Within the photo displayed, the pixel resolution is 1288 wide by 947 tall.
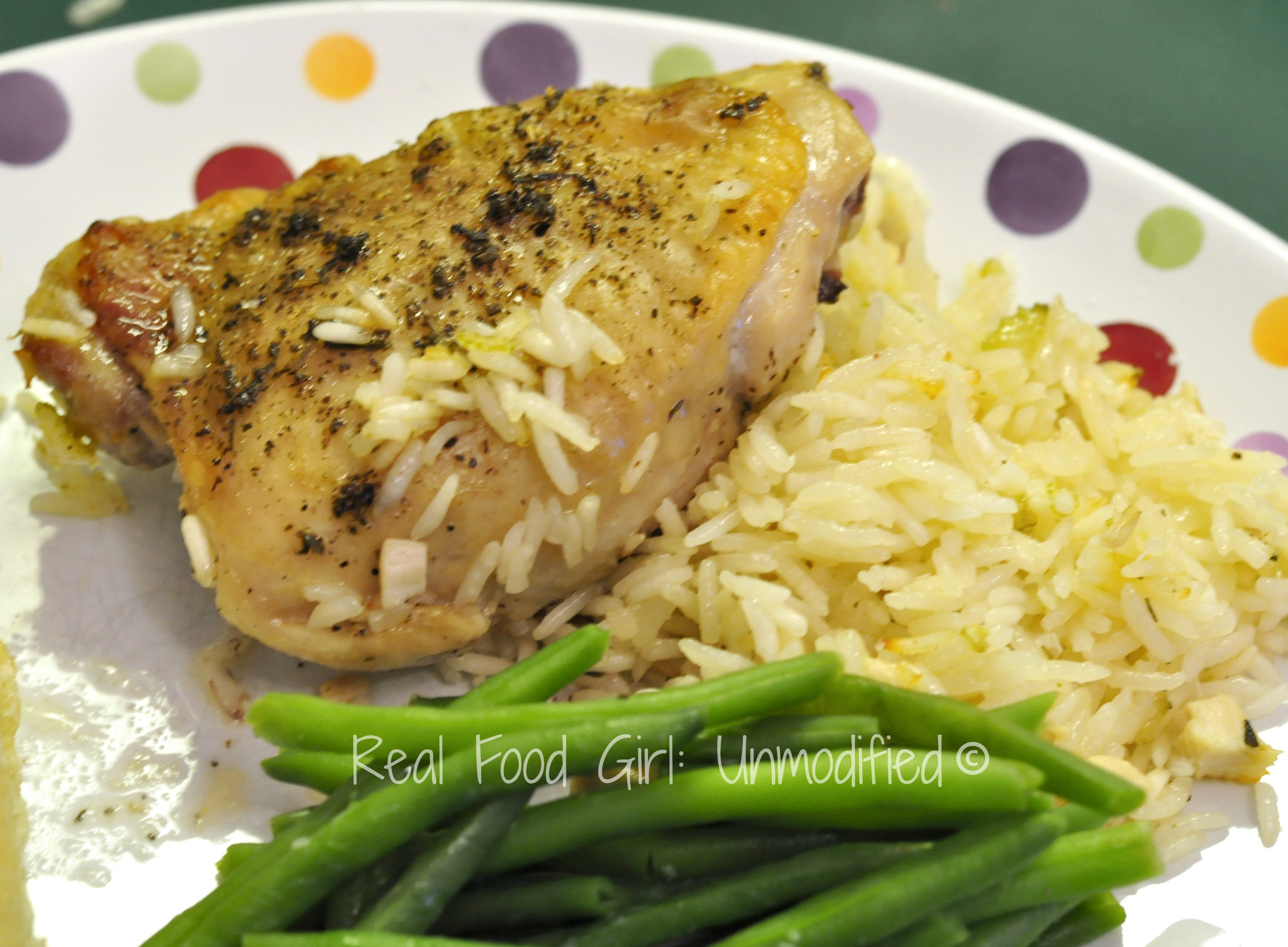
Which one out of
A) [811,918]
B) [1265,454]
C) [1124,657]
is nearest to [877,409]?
[1124,657]

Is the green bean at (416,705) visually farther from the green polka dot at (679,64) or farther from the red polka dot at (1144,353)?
the green polka dot at (679,64)

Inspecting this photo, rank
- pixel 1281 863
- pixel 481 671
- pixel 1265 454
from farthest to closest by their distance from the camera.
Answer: pixel 1265 454
pixel 481 671
pixel 1281 863

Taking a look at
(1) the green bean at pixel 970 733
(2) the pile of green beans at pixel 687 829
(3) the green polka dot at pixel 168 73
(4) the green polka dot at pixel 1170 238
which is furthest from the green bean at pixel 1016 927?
(3) the green polka dot at pixel 168 73

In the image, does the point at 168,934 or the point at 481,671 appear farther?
the point at 481,671

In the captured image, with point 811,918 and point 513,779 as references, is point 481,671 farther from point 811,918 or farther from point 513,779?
point 811,918

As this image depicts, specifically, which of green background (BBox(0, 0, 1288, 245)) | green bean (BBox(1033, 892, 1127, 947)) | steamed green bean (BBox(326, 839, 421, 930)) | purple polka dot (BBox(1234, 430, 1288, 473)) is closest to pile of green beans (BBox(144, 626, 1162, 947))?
steamed green bean (BBox(326, 839, 421, 930))

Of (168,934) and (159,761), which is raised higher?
(168,934)
